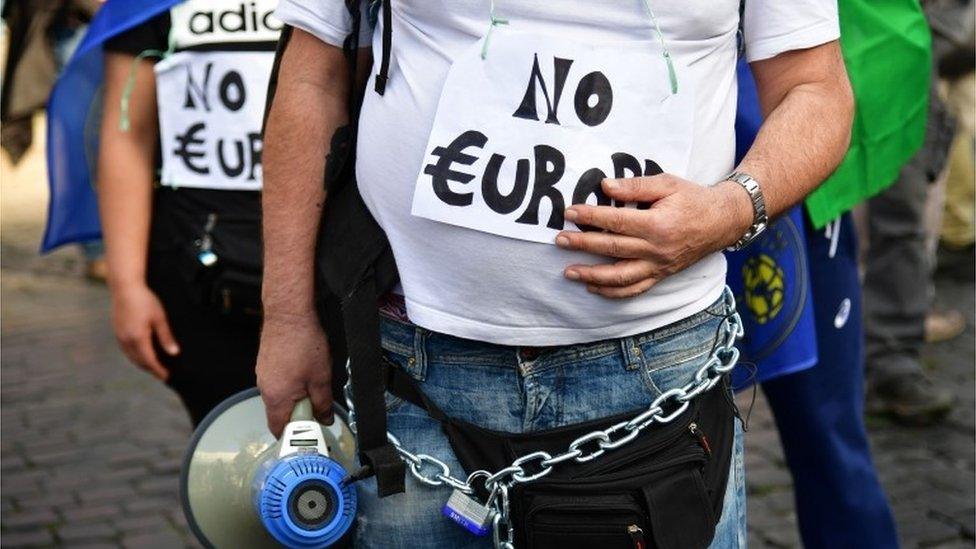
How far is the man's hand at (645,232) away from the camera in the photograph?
1990mm

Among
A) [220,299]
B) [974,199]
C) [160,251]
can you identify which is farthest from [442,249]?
[974,199]

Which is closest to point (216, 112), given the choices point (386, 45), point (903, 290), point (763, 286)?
point (386, 45)

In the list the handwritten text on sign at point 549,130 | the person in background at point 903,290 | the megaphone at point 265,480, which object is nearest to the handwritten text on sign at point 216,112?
the megaphone at point 265,480

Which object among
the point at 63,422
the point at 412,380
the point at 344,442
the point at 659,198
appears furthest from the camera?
the point at 63,422

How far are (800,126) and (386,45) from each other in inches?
24.0

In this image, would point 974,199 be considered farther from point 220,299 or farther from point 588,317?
point 588,317

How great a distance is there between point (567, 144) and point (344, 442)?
2.36 ft

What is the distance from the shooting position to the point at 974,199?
729cm

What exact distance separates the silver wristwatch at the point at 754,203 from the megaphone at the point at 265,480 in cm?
70

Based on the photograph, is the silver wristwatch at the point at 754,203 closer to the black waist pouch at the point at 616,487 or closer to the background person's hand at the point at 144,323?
the black waist pouch at the point at 616,487

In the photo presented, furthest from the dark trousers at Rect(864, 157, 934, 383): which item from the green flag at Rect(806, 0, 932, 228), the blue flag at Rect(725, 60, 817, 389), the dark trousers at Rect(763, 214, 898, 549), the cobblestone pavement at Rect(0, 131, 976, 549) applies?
the blue flag at Rect(725, 60, 817, 389)

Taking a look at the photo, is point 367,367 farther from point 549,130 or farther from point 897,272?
point 897,272

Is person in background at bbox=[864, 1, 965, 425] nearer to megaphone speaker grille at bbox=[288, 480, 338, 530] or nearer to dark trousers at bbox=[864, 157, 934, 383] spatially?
dark trousers at bbox=[864, 157, 934, 383]

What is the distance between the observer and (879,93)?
10.2 feet
